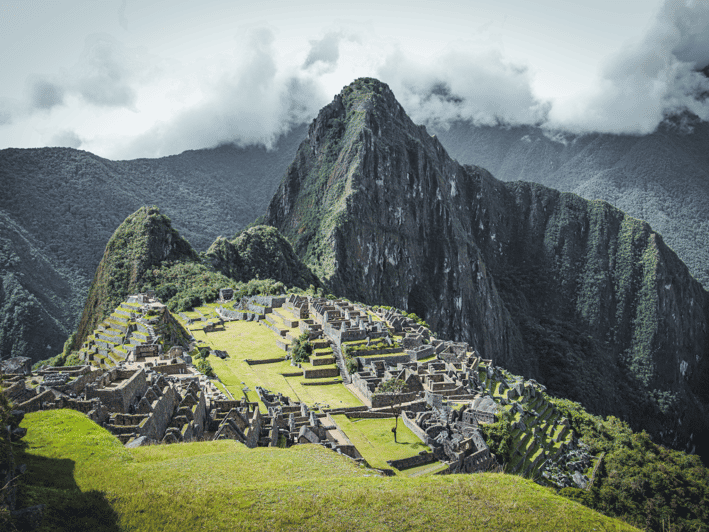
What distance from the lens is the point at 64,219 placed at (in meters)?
110

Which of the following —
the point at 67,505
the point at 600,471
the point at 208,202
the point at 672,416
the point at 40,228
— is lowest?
the point at 672,416

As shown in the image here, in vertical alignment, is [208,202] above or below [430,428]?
above

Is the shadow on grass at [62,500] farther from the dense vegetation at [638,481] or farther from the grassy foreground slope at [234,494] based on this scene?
the dense vegetation at [638,481]

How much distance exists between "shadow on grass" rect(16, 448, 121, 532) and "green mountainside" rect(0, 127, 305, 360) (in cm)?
6412

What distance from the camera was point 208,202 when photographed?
179 meters

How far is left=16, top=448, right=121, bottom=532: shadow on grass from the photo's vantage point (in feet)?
38.7

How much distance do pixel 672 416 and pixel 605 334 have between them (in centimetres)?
5214

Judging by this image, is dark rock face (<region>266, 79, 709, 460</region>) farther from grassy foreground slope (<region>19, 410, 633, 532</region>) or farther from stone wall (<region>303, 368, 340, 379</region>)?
grassy foreground slope (<region>19, 410, 633, 532</region>)

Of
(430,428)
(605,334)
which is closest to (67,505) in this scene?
(430,428)

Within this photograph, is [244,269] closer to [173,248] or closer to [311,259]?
[173,248]

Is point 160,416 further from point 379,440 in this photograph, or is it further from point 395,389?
point 395,389

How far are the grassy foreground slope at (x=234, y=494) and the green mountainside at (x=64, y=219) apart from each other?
205ft

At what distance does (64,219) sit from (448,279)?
96.9 meters

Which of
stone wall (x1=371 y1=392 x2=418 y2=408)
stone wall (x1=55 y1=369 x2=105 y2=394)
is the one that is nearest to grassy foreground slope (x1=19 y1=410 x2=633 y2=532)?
stone wall (x1=55 y1=369 x2=105 y2=394)
